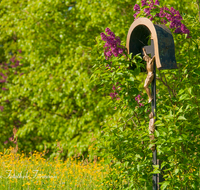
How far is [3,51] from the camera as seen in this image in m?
9.07

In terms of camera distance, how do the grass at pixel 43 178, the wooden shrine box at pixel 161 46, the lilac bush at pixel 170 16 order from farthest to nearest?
the grass at pixel 43 178 → the lilac bush at pixel 170 16 → the wooden shrine box at pixel 161 46

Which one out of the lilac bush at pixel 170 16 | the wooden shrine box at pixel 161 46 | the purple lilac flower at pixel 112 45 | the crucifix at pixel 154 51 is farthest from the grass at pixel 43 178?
the lilac bush at pixel 170 16

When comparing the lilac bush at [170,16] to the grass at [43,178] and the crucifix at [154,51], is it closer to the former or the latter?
the crucifix at [154,51]

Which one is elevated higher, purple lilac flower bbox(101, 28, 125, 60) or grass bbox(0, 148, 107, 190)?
purple lilac flower bbox(101, 28, 125, 60)

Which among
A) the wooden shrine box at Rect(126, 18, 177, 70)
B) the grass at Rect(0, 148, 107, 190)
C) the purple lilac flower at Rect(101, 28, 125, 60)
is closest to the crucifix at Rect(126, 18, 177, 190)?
the wooden shrine box at Rect(126, 18, 177, 70)

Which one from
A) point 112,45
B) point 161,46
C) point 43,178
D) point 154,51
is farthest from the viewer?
point 43,178

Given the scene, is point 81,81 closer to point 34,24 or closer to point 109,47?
point 34,24

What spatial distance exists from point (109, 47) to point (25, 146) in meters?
5.65

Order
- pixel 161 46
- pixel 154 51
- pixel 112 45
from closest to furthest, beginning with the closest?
pixel 161 46 < pixel 154 51 < pixel 112 45

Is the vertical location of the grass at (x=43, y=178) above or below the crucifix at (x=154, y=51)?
below

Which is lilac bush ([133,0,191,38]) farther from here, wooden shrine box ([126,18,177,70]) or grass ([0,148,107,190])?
grass ([0,148,107,190])

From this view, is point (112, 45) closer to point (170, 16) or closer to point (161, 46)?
point (161, 46)

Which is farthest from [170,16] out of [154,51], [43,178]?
[43,178]

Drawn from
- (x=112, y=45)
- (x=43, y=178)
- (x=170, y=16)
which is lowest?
(x=43, y=178)
